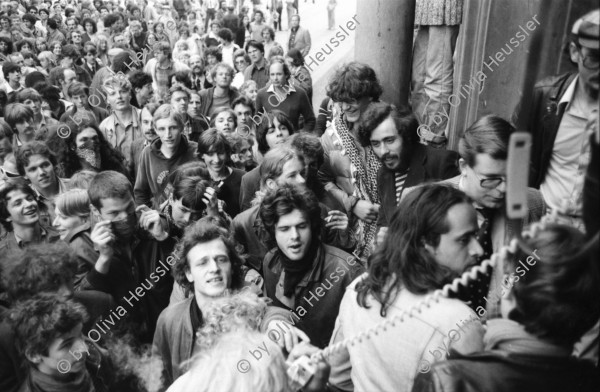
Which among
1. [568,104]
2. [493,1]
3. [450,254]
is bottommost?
[450,254]

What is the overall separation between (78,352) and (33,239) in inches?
61.9

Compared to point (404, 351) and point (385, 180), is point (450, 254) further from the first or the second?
point (385, 180)

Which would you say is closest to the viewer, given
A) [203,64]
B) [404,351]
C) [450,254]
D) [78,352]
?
[404,351]

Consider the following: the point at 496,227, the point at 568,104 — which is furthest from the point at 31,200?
the point at 568,104

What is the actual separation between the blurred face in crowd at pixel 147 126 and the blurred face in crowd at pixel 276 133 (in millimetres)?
1175

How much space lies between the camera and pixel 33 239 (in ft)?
12.6

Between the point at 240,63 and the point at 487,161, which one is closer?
the point at 487,161

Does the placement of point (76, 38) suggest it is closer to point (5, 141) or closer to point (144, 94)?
point (144, 94)

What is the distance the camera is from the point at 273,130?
4840 millimetres

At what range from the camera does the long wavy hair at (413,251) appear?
190cm

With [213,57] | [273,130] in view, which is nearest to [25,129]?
[273,130]

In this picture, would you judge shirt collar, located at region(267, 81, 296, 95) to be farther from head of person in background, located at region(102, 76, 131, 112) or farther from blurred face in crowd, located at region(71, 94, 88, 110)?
blurred face in crowd, located at region(71, 94, 88, 110)

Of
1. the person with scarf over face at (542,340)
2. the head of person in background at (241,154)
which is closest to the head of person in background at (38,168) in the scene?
the head of person in background at (241,154)

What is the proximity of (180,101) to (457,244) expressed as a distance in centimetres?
434
